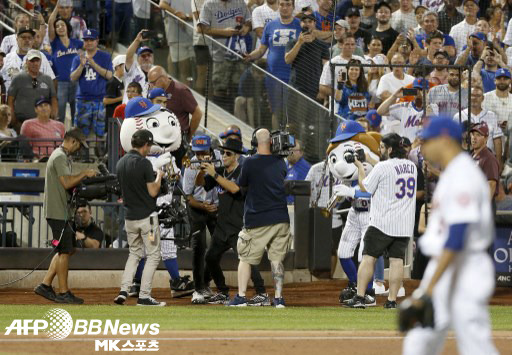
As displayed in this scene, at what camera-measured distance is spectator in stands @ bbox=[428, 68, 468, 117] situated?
1677 cm

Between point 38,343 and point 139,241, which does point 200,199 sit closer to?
point 139,241

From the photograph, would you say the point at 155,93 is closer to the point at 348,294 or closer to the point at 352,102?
the point at 348,294

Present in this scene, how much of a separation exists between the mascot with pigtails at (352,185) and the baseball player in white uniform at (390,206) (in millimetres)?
→ 629

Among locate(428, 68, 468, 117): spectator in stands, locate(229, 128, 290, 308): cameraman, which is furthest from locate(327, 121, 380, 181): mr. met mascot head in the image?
locate(428, 68, 468, 117): spectator in stands

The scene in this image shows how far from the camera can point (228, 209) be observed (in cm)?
1341

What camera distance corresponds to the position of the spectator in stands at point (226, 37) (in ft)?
57.8

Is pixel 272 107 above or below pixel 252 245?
above

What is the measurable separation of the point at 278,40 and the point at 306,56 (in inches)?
24.3

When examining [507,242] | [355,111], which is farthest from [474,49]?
[507,242]

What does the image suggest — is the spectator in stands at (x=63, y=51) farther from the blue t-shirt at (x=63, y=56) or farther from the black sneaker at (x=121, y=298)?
the black sneaker at (x=121, y=298)

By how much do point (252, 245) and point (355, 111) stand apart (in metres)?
5.32

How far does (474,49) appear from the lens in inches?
752

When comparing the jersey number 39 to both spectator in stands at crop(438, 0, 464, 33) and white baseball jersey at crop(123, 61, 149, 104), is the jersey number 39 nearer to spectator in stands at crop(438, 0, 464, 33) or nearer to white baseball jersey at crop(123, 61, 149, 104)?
white baseball jersey at crop(123, 61, 149, 104)

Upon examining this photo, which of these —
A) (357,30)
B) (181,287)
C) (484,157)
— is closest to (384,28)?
(357,30)
